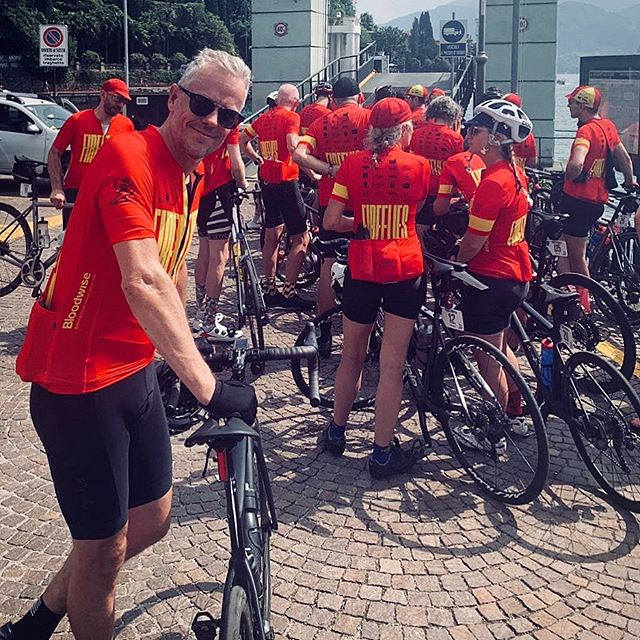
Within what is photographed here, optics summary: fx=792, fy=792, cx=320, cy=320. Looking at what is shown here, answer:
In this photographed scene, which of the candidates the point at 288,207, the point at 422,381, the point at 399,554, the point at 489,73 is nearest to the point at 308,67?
the point at 489,73

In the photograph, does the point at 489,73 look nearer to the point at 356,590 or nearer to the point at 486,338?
the point at 486,338

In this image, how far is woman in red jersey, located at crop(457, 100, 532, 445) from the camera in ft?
14.7

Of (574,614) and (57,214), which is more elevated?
(57,214)

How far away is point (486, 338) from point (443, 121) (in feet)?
11.2

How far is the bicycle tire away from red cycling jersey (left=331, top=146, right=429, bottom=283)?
3683 mm

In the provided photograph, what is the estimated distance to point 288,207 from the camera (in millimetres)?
8188

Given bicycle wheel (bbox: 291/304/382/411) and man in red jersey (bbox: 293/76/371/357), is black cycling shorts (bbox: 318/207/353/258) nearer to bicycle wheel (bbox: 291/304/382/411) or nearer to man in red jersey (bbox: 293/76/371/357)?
man in red jersey (bbox: 293/76/371/357)

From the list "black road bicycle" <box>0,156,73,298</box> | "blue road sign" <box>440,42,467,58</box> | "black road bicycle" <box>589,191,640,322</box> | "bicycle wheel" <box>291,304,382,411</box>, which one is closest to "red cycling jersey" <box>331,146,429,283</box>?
"bicycle wheel" <box>291,304,382,411</box>

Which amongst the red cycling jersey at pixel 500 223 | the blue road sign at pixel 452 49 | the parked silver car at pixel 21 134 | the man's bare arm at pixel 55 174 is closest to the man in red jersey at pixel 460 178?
the red cycling jersey at pixel 500 223

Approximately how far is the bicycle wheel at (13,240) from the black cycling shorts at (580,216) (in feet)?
17.6

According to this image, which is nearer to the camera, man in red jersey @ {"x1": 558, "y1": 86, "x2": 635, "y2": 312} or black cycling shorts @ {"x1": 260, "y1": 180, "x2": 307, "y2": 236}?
man in red jersey @ {"x1": 558, "y1": 86, "x2": 635, "y2": 312}

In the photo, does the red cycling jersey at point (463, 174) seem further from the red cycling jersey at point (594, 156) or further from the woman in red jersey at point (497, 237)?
the red cycling jersey at point (594, 156)

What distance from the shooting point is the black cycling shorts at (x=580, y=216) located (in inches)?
283

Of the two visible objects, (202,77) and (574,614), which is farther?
(574,614)
